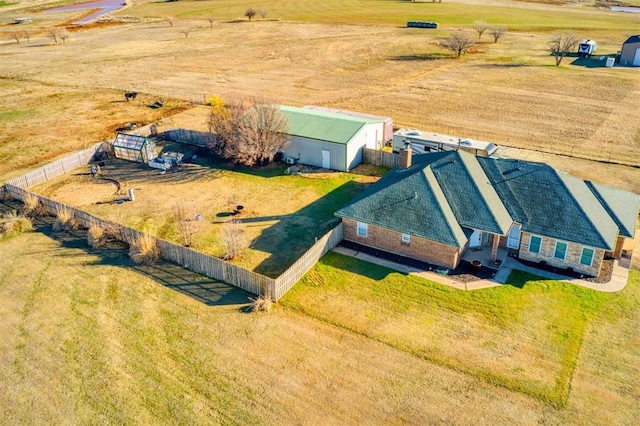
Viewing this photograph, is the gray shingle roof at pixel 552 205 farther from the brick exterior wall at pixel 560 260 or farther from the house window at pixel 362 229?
the house window at pixel 362 229

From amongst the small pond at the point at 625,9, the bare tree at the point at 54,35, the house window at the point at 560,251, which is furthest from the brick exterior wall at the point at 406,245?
the small pond at the point at 625,9

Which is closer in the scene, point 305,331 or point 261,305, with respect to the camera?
point 305,331

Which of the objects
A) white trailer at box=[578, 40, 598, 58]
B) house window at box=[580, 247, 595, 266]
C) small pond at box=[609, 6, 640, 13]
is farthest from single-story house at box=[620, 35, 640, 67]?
small pond at box=[609, 6, 640, 13]

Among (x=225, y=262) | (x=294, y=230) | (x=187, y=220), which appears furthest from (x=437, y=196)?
(x=187, y=220)

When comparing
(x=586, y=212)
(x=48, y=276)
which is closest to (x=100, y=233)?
(x=48, y=276)

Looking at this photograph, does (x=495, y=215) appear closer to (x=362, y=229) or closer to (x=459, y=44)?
(x=362, y=229)

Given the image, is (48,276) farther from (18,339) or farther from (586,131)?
(586,131)
